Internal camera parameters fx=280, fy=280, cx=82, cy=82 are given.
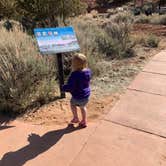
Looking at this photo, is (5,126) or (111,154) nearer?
(111,154)

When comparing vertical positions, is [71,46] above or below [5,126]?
above

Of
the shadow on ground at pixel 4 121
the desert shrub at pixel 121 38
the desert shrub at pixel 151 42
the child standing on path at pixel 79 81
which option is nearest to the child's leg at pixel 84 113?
the child standing on path at pixel 79 81

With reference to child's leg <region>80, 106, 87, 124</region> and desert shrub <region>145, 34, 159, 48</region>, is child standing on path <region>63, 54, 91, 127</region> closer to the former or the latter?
child's leg <region>80, 106, 87, 124</region>

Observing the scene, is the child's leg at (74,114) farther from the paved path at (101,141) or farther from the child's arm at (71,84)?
the child's arm at (71,84)

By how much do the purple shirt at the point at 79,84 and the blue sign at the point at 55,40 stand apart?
0.78 metres

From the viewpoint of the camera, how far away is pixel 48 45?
4.60m

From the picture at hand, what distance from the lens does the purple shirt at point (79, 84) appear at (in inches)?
157

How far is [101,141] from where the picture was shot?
12.7 feet

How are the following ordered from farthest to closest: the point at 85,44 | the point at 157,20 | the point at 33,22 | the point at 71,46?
the point at 157,20 < the point at 33,22 < the point at 85,44 < the point at 71,46

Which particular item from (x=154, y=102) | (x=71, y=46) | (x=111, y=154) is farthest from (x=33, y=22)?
(x=111, y=154)

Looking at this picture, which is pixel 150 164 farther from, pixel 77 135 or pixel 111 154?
pixel 77 135

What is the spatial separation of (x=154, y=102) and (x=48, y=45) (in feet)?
6.87

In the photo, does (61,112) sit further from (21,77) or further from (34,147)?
(34,147)

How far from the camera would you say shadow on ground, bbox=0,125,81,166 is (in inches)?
141
